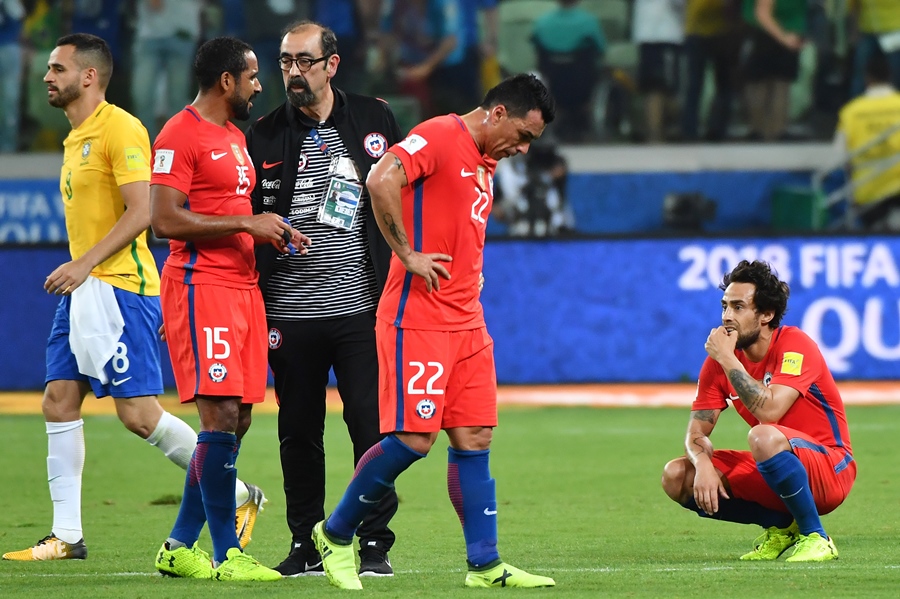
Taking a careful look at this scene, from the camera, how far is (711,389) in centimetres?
592

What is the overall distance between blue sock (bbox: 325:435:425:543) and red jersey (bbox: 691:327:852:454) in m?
1.56

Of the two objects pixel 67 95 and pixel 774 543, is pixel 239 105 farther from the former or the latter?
pixel 774 543

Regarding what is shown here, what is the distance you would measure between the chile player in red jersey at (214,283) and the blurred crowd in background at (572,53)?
11.2m

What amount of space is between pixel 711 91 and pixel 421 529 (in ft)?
37.7

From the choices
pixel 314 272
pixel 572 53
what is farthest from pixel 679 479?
pixel 572 53

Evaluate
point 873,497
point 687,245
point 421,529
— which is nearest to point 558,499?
point 421,529

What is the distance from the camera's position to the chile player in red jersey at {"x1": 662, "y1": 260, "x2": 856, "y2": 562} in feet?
18.3

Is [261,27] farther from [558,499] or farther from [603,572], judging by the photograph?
[603,572]

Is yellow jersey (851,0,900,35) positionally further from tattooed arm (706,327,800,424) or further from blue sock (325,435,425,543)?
blue sock (325,435,425,543)

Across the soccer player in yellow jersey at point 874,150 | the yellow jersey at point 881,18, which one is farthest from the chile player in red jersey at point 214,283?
the yellow jersey at point 881,18

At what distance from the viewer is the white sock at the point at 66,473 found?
19.2 feet

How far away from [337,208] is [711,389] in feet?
5.77

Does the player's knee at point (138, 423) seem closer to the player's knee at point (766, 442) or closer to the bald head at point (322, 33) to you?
the bald head at point (322, 33)

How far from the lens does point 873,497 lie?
7297 millimetres
